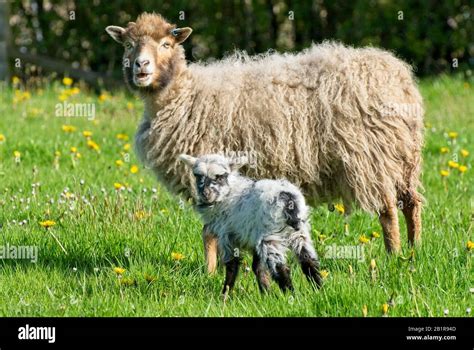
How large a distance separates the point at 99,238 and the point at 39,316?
4.63 ft

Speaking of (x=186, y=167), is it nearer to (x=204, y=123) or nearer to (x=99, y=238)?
(x=204, y=123)

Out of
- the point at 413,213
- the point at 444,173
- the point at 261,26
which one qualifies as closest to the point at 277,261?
the point at 413,213

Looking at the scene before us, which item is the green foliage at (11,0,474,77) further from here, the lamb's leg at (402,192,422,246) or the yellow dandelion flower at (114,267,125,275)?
the yellow dandelion flower at (114,267,125,275)

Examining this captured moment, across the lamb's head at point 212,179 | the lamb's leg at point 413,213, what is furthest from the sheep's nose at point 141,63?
the lamb's leg at point 413,213

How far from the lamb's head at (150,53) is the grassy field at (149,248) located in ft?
3.30

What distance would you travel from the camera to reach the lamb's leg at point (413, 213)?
6.46 metres

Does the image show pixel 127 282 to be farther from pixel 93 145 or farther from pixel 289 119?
pixel 93 145

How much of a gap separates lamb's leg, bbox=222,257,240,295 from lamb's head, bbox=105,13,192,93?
4.59 ft

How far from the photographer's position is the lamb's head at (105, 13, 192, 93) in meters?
5.96

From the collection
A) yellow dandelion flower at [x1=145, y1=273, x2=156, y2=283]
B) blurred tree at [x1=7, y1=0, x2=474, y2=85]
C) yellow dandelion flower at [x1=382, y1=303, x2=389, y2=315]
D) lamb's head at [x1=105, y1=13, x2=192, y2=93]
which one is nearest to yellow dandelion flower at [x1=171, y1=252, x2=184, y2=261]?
yellow dandelion flower at [x1=145, y1=273, x2=156, y2=283]

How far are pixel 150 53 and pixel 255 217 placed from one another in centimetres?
152

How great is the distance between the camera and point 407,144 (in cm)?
629

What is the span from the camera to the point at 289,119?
20.0 feet

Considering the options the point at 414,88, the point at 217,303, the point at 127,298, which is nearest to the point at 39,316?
the point at 127,298
